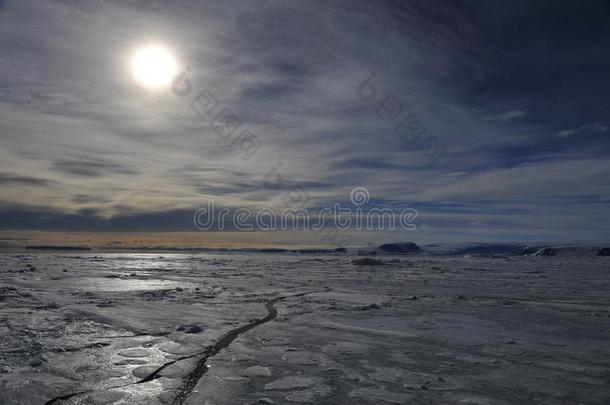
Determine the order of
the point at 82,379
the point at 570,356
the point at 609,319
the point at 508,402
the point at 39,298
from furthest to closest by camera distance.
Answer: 1. the point at 39,298
2. the point at 609,319
3. the point at 570,356
4. the point at 82,379
5. the point at 508,402

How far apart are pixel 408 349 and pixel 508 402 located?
79.5 inches

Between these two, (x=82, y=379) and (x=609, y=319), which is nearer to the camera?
(x=82, y=379)

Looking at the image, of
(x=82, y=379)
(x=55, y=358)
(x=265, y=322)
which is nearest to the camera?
(x=82, y=379)

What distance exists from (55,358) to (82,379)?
3.17 ft

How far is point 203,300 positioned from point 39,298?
386 centimetres

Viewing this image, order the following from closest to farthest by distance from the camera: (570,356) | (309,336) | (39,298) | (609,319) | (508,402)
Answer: (508,402)
(570,356)
(309,336)
(609,319)
(39,298)

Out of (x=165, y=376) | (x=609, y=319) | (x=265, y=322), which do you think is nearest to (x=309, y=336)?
(x=265, y=322)

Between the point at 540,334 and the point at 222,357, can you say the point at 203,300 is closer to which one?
the point at 222,357

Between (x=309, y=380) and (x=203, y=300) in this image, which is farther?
(x=203, y=300)

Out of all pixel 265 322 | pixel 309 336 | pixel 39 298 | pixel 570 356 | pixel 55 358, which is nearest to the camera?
pixel 55 358

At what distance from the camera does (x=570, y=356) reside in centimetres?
545

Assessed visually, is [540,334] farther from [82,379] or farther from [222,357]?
[82,379]

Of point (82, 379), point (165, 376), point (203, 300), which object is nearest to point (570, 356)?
point (165, 376)

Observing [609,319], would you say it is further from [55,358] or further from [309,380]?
[55,358]
